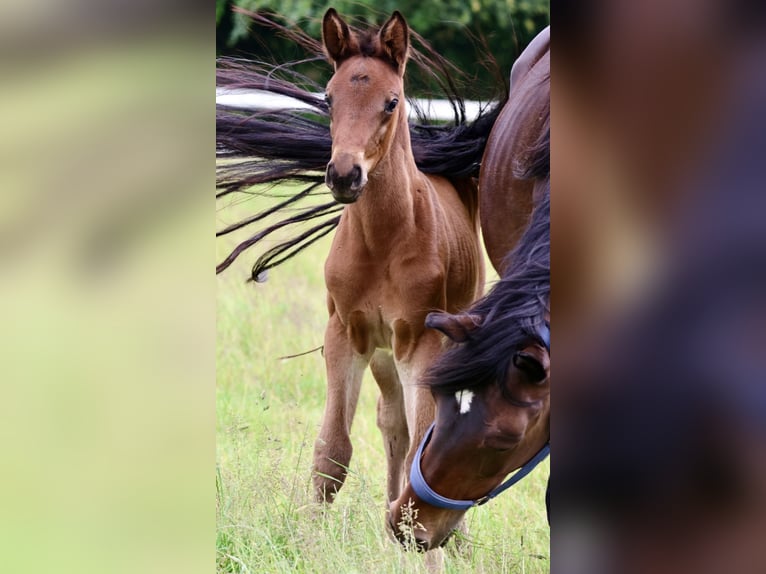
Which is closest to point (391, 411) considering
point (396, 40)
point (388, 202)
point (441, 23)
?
point (388, 202)

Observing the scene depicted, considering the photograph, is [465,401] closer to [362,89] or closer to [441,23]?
[362,89]

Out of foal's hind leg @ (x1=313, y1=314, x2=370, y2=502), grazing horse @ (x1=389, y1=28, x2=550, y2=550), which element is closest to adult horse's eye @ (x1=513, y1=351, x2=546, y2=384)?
grazing horse @ (x1=389, y1=28, x2=550, y2=550)

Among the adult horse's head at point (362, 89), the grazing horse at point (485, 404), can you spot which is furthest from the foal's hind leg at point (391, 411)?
the adult horse's head at point (362, 89)

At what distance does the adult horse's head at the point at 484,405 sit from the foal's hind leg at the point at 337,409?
1.53 ft

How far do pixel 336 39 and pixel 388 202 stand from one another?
403 mm

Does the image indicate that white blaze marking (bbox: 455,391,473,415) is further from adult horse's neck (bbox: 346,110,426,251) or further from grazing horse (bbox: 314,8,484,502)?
adult horse's neck (bbox: 346,110,426,251)

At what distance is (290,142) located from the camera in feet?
8.42

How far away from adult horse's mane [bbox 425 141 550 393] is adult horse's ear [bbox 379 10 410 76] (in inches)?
19.5

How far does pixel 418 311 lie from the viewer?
2094 mm

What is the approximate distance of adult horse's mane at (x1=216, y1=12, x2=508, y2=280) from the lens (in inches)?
98.7

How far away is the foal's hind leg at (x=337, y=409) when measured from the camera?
225 centimetres

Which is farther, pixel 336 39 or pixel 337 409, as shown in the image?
pixel 337 409

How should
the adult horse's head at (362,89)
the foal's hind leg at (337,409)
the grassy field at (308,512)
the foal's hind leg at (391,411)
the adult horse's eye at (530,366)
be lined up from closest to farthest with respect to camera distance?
1. the adult horse's eye at (530,366)
2. the adult horse's head at (362,89)
3. the grassy field at (308,512)
4. the foal's hind leg at (337,409)
5. the foal's hind leg at (391,411)

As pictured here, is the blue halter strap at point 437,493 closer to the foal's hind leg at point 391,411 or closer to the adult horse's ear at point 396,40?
the foal's hind leg at point 391,411
